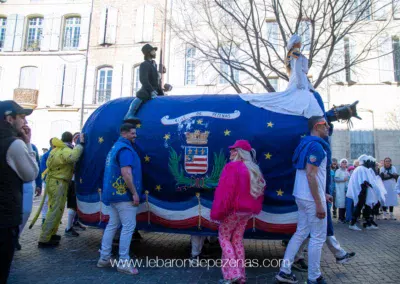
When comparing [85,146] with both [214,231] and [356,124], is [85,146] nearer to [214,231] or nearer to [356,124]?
[214,231]

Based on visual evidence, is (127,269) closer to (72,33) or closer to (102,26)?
(102,26)

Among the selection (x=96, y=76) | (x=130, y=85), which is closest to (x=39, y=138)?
(x=96, y=76)

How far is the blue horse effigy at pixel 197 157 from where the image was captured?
491 cm

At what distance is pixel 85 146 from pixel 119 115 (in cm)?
86

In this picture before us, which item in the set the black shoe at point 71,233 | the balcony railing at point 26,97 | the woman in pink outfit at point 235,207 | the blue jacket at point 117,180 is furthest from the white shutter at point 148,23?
the woman in pink outfit at point 235,207

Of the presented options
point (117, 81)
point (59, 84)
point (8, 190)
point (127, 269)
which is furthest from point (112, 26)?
point (8, 190)

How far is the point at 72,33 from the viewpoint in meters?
21.8

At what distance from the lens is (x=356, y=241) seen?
22.2 ft

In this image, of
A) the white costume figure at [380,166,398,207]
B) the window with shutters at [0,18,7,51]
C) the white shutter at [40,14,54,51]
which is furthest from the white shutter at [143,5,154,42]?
the white costume figure at [380,166,398,207]

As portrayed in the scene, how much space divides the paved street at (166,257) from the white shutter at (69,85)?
15.5 m

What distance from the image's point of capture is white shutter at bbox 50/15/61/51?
21.5m

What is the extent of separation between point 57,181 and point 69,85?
16.9 meters

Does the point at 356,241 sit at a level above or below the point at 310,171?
below

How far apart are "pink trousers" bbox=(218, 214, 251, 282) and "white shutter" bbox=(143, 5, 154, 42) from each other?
18.2 meters
